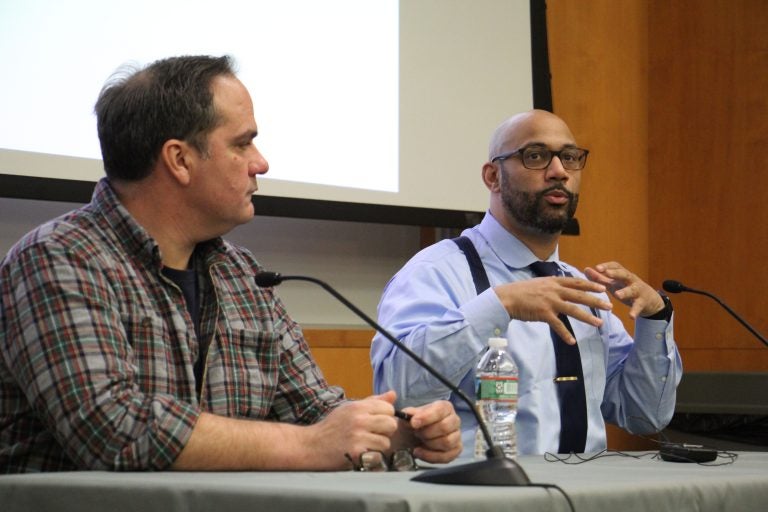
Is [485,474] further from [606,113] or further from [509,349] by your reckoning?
[606,113]

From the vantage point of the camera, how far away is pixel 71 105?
314 cm

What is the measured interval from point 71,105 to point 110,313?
1689 millimetres

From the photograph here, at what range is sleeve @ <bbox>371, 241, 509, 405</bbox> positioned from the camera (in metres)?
2.28

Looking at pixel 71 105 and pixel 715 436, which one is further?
pixel 715 436

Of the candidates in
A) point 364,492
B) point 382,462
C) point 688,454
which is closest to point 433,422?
point 382,462

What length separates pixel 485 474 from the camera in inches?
47.9

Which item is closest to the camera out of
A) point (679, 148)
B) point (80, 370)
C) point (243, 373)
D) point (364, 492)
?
point (364, 492)

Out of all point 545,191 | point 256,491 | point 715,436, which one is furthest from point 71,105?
point 715,436

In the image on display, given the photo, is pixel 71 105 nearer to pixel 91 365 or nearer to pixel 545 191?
pixel 545 191

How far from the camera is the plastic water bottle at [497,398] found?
2.20m

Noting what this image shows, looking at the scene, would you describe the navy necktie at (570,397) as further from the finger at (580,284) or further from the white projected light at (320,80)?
the white projected light at (320,80)

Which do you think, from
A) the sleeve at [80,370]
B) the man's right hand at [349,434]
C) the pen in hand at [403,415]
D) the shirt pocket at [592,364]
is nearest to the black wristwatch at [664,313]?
the shirt pocket at [592,364]

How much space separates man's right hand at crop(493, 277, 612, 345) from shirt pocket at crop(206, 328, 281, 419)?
1.77ft

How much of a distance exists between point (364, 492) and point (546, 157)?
184cm
